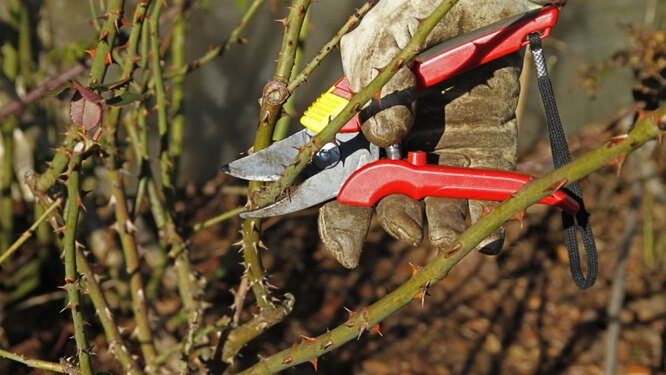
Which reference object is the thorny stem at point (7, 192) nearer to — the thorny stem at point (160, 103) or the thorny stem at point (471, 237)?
the thorny stem at point (160, 103)

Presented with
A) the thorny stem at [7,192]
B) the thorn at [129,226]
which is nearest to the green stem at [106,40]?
the thorn at [129,226]

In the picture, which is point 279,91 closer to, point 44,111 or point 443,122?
point 443,122

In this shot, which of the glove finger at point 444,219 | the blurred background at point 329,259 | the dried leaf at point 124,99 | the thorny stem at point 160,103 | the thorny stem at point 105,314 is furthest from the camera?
the blurred background at point 329,259

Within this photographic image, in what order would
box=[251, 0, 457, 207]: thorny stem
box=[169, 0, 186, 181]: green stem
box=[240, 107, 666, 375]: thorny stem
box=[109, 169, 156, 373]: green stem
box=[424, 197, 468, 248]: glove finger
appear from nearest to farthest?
box=[240, 107, 666, 375]: thorny stem
box=[251, 0, 457, 207]: thorny stem
box=[424, 197, 468, 248]: glove finger
box=[109, 169, 156, 373]: green stem
box=[169, 0, 186, 181]: green stem

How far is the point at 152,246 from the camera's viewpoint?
3.39 m

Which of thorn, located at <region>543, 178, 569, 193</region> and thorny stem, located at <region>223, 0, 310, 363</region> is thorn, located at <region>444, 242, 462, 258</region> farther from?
thorny stem, located at <region>223, 0, 310, 363</region>

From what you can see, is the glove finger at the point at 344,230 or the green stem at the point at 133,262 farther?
the green stem at the point at 133,262

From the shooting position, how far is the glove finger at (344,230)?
1478mm

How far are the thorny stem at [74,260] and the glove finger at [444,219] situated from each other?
78 centimetres

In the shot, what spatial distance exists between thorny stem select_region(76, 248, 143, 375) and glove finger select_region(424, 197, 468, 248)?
3.27 feet

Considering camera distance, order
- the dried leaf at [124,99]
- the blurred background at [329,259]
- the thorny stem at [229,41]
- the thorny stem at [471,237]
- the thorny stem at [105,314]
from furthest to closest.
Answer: the blurred background at [329,259], the thorny stem at [229,41], the thorny stem at [105,314], the dried leaf at [124,99], the thorny stem at [471,237]

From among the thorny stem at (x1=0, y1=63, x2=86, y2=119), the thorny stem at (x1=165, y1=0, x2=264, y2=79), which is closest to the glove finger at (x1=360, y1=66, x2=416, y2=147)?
the thorny stem at (x1=165, y1=0, x2=264, y2=79)

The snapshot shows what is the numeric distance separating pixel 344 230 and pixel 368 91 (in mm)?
373

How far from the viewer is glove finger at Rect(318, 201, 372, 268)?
1478 mm
